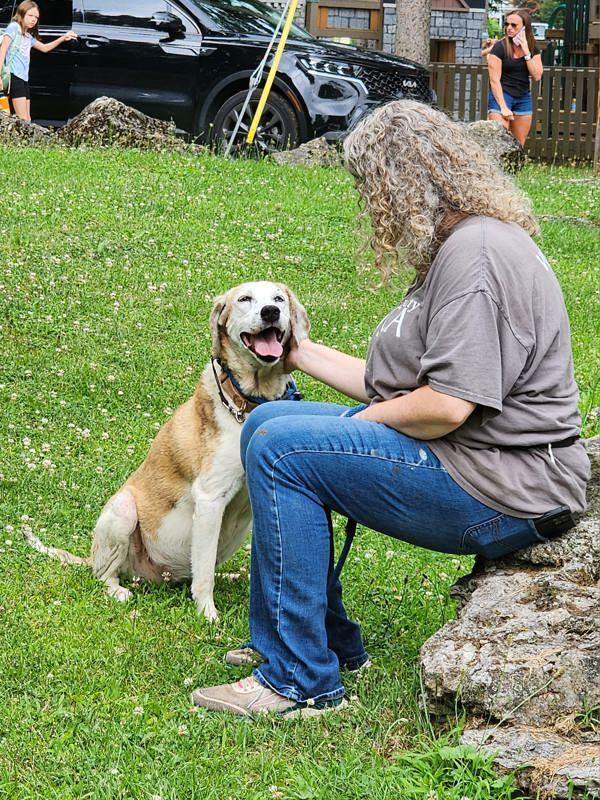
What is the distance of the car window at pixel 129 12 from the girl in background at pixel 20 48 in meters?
0.37

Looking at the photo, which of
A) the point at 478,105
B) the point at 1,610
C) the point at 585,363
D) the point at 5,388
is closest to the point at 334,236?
the point at 585,363

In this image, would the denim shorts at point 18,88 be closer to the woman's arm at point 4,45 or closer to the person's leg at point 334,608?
the woman's arm at point 4,45

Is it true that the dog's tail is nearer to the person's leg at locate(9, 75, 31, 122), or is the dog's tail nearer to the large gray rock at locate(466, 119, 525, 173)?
the person's leg at locate(9, 75, 31, 122)

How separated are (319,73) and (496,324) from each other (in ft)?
36.1

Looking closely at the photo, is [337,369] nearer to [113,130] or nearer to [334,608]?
[334,608]

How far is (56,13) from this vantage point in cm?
1374

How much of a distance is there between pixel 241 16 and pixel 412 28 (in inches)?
232

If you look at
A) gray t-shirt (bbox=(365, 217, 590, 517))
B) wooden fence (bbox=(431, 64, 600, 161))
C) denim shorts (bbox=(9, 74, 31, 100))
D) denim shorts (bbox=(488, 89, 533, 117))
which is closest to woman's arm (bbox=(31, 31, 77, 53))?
denim shorts (bbox=(9, 74, 31, 100))

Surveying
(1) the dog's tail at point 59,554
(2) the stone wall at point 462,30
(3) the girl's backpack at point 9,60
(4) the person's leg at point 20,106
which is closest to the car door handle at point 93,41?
(3) the girl's backpack at point 9,60

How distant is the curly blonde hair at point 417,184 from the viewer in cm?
344

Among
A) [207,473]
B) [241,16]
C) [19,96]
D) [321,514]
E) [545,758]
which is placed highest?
[241,16]

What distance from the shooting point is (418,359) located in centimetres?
346

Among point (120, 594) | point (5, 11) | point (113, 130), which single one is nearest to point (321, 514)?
point (120, 594)

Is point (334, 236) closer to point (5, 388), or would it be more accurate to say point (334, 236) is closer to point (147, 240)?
point (147, 240)
